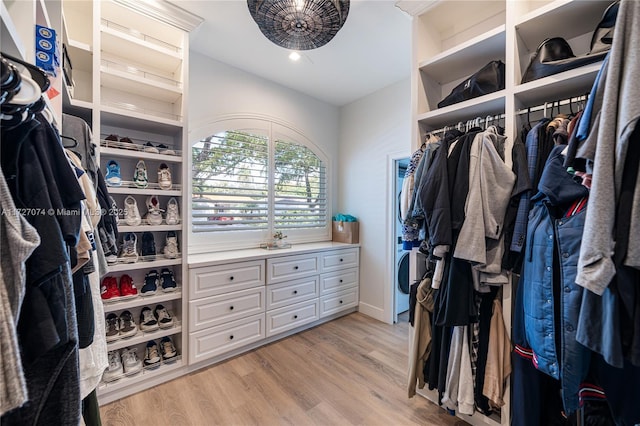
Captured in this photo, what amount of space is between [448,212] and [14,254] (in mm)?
1545

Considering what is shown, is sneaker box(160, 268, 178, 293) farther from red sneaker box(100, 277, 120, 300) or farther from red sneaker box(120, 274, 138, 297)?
red sneaker box(100, 277, 120, 300)

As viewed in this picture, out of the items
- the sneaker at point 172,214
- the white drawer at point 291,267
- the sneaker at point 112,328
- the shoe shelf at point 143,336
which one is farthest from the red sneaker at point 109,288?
the white drawer at point 291,267

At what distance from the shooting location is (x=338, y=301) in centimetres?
317

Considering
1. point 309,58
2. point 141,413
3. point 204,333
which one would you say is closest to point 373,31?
point 309,58

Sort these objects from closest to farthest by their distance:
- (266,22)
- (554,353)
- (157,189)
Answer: (554,353), (266,22), (157,189)

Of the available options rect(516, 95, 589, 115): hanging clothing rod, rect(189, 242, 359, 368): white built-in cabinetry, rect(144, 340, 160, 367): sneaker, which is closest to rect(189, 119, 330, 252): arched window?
rect(189, 242, 359, 368): white built-in cabinetry

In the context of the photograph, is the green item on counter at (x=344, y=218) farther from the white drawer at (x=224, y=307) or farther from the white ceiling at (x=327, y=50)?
the white ceiling at (x=327, y=50)

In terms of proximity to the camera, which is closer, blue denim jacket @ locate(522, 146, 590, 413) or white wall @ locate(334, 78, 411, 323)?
blue denim jacket @ locate(522, 146, 590, 413)

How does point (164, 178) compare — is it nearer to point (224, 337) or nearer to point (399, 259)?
point (224, 337)

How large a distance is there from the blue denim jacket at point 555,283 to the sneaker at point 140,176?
7.95 feet

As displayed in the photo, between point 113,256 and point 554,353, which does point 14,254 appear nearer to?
point 113,256

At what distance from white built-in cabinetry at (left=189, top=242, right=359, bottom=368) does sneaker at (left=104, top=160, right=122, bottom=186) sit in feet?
2.60

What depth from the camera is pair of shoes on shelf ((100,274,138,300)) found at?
1828 millimetres

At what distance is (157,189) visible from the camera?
2.03 m
